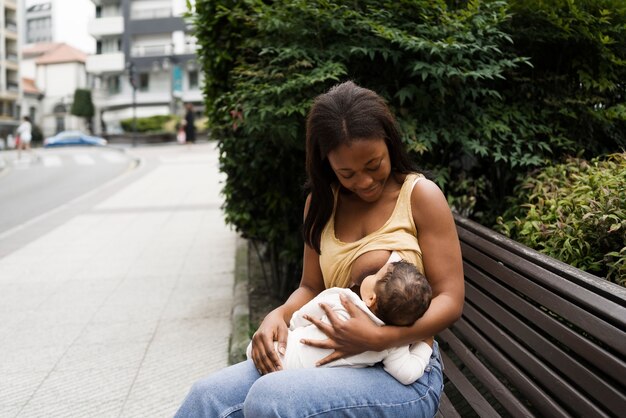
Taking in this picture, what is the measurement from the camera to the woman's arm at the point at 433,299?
196 centimetres

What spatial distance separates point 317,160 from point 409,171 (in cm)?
36

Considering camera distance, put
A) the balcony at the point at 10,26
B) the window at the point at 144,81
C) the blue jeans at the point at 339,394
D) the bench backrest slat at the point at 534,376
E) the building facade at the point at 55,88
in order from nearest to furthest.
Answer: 1. the bench backrest slat at the point at 534,376
2. the blue jeans at the point at 339,394
3. the window at the point at 144,81
4. the balcony at the point at 10,26
5. the building facade at the point at 55,88

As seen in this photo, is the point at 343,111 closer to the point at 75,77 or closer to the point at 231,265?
the point at 231,265

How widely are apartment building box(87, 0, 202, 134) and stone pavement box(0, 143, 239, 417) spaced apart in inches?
1599

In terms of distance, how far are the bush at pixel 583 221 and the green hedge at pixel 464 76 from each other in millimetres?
425

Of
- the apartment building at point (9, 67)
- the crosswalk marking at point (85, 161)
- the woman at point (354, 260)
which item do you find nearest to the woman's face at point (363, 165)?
the woman at point (354, 260)

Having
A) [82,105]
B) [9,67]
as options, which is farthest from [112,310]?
[9,67]

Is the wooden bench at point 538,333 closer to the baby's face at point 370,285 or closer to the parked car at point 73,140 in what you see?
the baby's face at point 370,285

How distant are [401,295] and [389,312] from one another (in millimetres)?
67

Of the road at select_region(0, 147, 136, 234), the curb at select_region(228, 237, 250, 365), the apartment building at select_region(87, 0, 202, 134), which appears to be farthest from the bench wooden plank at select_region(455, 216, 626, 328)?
the apartment building at select_region(87, 0, 202, 134)

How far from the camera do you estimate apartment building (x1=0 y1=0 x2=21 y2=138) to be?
5472cm

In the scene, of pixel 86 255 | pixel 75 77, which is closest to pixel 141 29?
pixel 75 77

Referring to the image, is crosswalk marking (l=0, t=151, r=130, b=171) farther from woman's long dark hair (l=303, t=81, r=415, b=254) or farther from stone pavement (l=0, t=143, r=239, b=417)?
woman's long dark hair (l=303, t=81, r=415, b=254)

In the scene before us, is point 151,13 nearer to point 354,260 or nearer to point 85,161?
point 85,161
